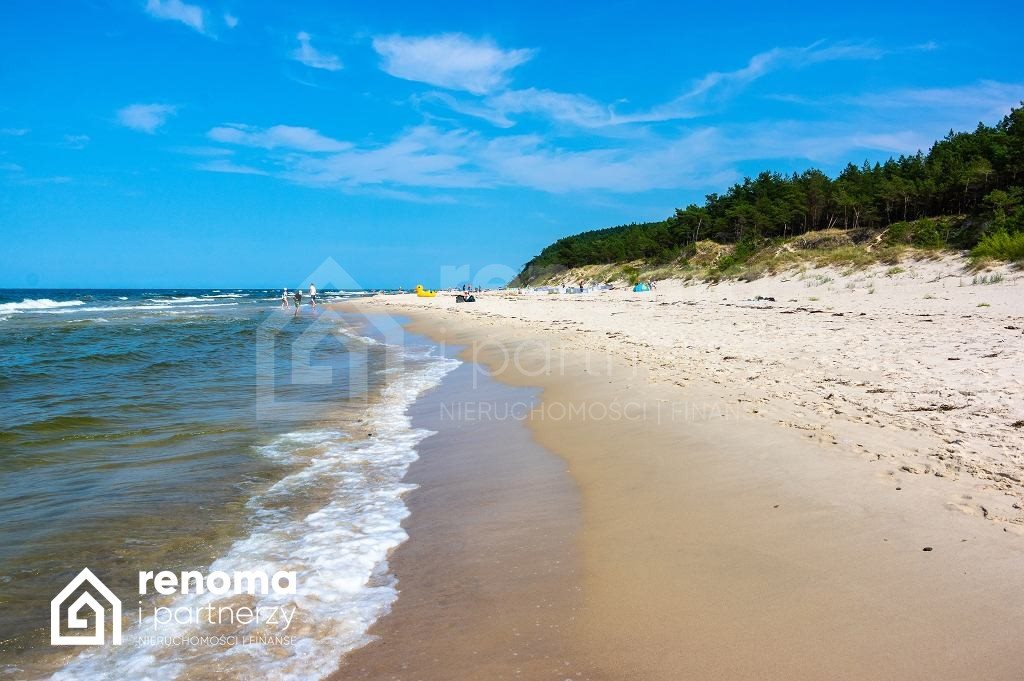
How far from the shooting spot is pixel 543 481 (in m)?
5.16

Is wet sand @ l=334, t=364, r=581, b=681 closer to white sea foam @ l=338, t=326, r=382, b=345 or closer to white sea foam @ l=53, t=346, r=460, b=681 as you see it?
white sea foam @ l=53, t=346, r=460, b=681

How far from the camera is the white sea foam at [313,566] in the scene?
2744 mm

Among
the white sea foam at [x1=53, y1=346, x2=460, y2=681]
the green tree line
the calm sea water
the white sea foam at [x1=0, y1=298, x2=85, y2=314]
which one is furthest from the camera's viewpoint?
the white sea foam at [x1=0, y1=298, x2=85, y2=314]

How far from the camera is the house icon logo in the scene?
119 inches

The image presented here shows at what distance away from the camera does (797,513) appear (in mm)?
3854

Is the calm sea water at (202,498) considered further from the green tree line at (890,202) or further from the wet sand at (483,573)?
the green tree line at (890,202)

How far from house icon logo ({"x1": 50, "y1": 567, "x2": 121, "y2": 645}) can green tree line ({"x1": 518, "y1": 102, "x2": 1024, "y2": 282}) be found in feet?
77.3

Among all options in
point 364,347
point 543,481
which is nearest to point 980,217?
point 364,347

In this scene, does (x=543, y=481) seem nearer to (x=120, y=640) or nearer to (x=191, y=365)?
(x=120, y=640)

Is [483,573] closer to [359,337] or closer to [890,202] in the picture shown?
[359,337]

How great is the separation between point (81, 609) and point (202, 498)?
5.85 ft
